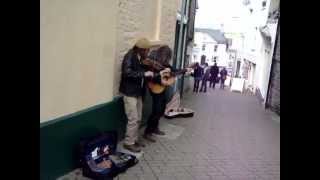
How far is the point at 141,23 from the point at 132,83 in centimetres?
162

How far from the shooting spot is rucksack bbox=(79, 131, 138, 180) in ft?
14.3

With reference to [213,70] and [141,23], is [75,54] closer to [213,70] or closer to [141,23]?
[141,23]

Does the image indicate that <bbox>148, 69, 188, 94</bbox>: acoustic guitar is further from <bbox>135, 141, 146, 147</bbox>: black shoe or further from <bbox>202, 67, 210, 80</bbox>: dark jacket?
<bbox>202, 67, 210, 80</bbox>: dark jacket

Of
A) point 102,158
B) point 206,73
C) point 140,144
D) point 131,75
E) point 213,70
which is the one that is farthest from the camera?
point 213,70

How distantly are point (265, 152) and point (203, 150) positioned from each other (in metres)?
1.18

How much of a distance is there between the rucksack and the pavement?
120 millimetres

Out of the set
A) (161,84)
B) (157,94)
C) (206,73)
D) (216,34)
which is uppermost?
(216,34)

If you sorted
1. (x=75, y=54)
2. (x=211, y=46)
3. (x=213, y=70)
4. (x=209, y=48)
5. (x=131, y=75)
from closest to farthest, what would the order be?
(x=75, y=54)
(x=131, y=75)
(x=213, y=70)
(x=211, y=46)
(x=209, y=48)

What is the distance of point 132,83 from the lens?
5.31 m

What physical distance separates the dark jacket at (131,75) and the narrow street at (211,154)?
966mm

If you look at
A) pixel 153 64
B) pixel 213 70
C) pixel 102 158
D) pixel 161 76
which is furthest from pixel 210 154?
pixel 213 70
